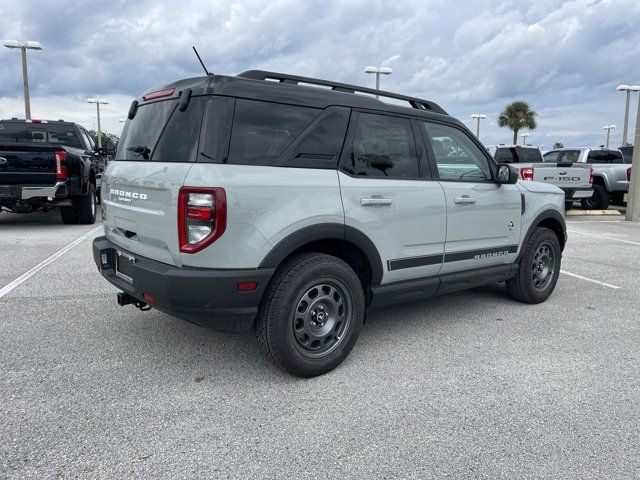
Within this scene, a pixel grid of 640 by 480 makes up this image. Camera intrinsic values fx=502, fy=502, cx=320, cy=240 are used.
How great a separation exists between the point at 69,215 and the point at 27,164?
1.61 meters

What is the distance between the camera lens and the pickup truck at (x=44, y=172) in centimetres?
855

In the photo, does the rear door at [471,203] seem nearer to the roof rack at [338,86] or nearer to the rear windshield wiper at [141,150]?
the roof rack at [338,86]

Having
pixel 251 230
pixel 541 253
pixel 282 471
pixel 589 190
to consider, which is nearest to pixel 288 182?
pixel 251 230

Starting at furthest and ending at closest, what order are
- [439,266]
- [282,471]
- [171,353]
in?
[439,266]
[171,353]
[282,471]

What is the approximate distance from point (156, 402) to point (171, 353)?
74 cm

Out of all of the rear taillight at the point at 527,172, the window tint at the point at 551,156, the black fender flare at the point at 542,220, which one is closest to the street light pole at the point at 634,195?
the window tint at the point at 551,156

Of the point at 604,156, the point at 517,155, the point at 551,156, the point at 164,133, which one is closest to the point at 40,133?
the point at 164,133

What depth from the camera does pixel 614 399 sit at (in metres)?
3.00

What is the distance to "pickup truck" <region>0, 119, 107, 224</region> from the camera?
8.55 m

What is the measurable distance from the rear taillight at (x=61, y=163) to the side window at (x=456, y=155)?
725 centimetres

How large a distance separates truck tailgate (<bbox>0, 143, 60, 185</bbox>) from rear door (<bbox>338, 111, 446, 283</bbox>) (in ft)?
23.7

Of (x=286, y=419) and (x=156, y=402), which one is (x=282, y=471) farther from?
(x=156, y=402)

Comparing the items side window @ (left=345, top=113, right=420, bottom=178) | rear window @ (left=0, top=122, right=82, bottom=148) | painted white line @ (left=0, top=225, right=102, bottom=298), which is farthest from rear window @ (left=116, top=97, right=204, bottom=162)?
rear window @ (left=0, top=122, right=82, bottom=148)

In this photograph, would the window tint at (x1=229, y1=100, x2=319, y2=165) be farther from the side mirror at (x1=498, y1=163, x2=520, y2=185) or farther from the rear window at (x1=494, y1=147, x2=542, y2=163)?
the rear window at (x1=494, y1=147, x2=542, y2=163)
